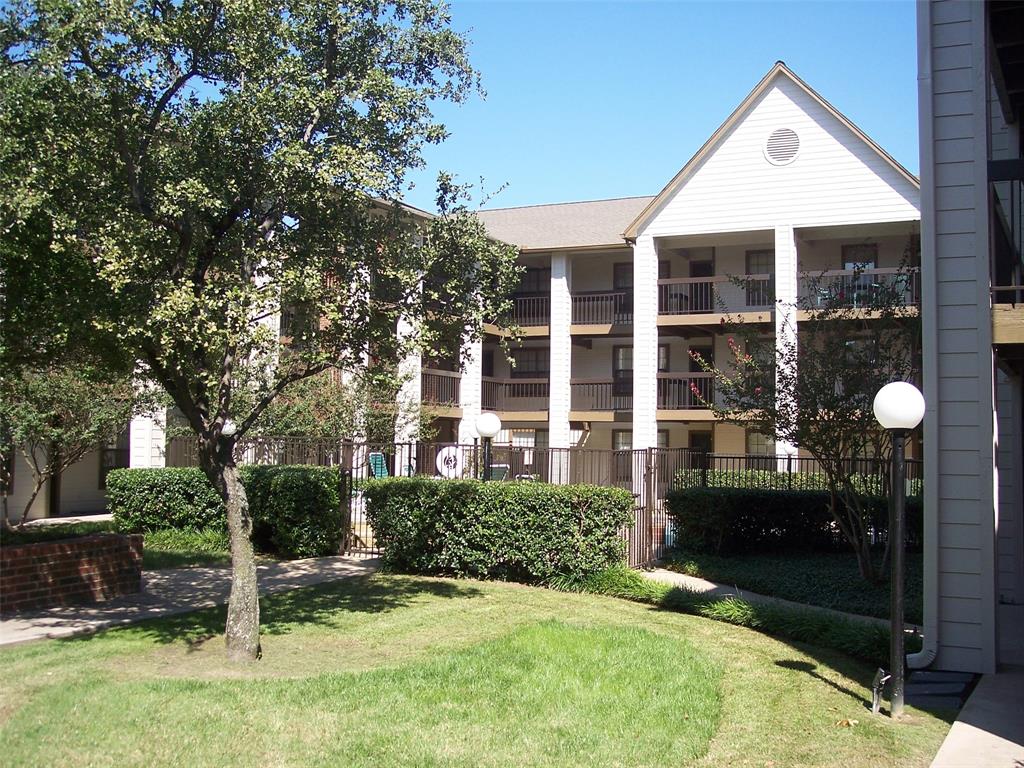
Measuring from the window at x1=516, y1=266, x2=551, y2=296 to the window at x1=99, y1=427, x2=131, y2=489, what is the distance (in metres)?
14.5

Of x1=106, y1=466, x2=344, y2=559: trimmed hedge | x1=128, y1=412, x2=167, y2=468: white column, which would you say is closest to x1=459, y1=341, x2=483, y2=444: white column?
x1=128, y1=412, x2=167, y2=468: white column

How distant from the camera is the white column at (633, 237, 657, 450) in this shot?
1056 inches

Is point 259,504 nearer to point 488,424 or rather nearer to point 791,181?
point 488,424

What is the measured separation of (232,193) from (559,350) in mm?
22343

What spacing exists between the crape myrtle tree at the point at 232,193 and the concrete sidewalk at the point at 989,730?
5.65 m

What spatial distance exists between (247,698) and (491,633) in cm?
322

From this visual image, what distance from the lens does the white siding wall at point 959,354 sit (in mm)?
8359

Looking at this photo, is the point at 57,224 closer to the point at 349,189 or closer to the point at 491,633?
the point at 349,189

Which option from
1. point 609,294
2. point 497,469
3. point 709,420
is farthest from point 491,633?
point 609,294

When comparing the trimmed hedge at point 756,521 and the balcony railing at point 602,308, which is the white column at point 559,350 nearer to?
the balcony railing at point 602,308

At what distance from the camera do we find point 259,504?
16.3 meters

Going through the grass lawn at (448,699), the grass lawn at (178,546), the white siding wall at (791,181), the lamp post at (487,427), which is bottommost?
the grass lawn at (448,699)

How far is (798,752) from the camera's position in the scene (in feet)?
21.2

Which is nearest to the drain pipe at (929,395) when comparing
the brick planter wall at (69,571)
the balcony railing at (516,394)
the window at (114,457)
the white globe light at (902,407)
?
the white globe light at (902,407)
